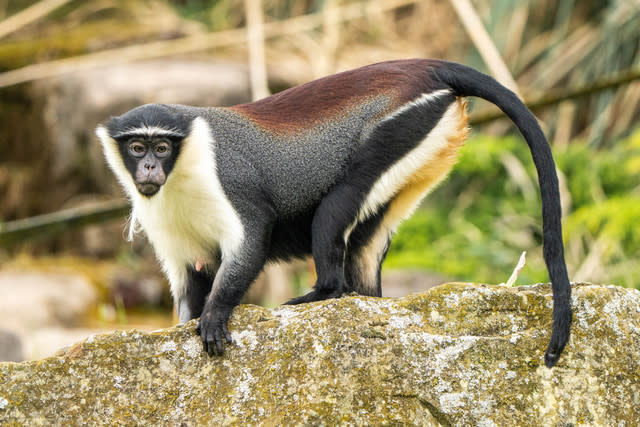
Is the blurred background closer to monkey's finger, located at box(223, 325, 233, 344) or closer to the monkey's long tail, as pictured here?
the monkey's long tail

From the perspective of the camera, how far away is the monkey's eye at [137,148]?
3.34 m

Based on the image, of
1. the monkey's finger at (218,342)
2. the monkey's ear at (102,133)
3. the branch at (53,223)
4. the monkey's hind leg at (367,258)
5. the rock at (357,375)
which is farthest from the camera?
the branch at (53,223)

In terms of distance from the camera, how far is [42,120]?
944cm

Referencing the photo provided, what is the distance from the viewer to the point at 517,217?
712 cm

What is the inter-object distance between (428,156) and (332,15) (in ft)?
16.6

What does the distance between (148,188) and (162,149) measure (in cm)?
20

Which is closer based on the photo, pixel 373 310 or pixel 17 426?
pixel 17 426

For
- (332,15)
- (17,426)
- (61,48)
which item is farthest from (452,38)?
(17,426)

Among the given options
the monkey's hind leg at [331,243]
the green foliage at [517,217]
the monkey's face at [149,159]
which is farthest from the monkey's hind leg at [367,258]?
the green foliage at [517,217]

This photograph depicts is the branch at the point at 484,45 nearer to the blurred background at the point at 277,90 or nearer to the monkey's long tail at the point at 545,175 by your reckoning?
the blurred background at the point at 277,90

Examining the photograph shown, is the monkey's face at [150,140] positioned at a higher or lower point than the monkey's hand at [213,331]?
higher

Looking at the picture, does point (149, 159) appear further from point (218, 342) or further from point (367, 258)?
point (367, 258)

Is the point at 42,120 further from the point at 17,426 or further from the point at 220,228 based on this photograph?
the point at 17,426

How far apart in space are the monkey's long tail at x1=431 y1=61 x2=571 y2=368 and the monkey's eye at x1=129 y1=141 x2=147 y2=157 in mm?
1273
